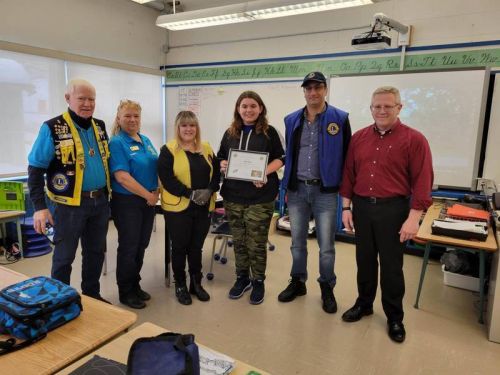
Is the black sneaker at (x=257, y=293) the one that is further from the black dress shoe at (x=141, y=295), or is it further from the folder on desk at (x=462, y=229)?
the folder on desk at (x=462, y=229)

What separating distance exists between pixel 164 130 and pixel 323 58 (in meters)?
3.03

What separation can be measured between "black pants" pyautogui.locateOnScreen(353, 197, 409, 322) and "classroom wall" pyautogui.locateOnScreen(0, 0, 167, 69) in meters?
4.15

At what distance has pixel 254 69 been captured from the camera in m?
5.27

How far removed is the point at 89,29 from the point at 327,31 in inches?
123

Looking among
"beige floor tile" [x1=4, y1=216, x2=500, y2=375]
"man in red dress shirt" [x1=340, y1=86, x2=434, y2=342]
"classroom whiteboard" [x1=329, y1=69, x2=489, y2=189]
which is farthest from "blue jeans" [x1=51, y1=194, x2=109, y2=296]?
Answer: "classroom whiteboard" [x1=329, y1=69, x2=489, y2=189]

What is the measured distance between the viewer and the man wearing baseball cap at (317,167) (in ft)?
8.35

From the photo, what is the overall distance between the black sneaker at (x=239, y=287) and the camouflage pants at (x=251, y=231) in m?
0.13

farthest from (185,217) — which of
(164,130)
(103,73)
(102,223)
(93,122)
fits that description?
(164,130)

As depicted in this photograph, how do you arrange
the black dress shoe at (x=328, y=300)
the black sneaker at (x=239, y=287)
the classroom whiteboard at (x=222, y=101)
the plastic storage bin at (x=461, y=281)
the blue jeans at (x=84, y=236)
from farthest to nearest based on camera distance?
the classroom whiteboard at (x=222, y=101), the plastic storage bin at (x=461, y=281), the black sneaker at (x=239, y=287), the black dress shoe at (x=328, y=300), the blue jeans at (x=84, y=236)

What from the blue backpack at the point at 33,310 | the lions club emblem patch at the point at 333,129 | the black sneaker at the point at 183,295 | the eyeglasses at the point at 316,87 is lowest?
the black sneaker at the point at 183,295

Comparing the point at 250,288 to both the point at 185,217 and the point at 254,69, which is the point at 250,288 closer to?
the point at 185,217

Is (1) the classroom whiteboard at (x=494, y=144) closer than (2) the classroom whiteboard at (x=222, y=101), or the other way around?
(1) the classroom whiteboard at (x=494, y=144)

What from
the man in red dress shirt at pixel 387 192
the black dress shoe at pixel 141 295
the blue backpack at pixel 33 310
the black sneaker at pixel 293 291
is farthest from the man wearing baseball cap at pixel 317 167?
the blue backpack at pixel 33 310

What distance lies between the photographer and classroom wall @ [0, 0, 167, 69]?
A: 4.16 metres
